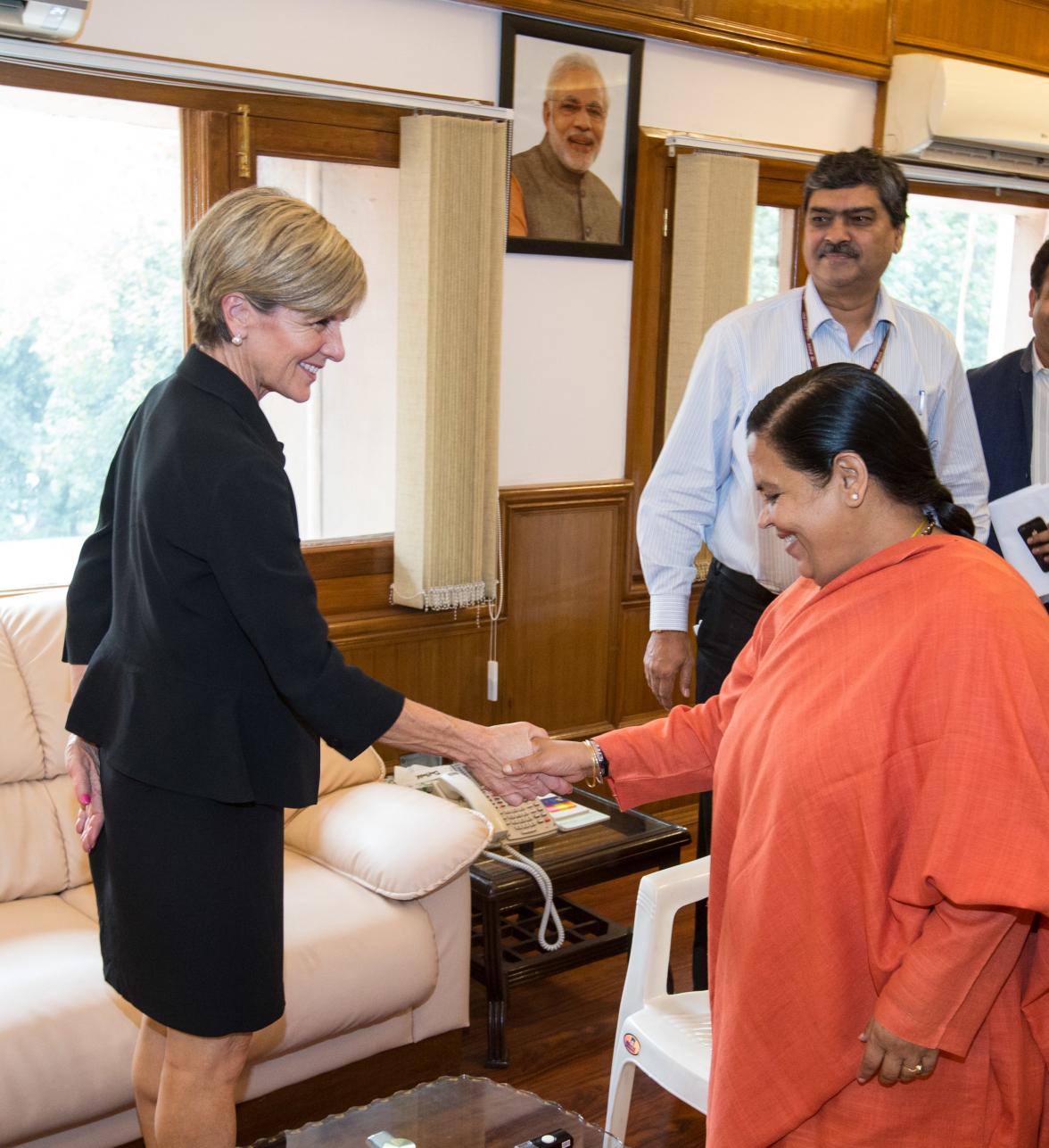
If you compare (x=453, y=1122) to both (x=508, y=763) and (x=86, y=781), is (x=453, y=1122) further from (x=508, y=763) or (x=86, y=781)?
(x=86, y=781)

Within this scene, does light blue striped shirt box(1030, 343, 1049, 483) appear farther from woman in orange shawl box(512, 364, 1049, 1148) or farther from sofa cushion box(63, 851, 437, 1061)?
sofa cushion box(63, 851, 437, 1061)

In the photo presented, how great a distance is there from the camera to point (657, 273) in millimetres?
4262

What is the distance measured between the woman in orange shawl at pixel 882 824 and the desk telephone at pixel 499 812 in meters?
1.32

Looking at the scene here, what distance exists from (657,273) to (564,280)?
37cm

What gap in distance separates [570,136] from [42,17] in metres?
1.62

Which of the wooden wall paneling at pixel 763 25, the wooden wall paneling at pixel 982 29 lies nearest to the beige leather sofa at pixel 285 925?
the wooden wall paneling at pixel 763 25

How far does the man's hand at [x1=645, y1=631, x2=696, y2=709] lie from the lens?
111 inches

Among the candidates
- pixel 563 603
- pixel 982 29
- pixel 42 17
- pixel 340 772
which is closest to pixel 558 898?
pixel 340 772

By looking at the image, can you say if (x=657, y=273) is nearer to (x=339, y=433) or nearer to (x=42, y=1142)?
(x=339, y=433)

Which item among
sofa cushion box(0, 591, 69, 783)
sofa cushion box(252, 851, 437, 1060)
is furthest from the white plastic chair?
sofa cushion box(0, 591, 69, 783)

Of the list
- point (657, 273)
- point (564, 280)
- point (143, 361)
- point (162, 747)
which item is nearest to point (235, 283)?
point (162, 747)

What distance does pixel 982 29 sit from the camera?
500cm

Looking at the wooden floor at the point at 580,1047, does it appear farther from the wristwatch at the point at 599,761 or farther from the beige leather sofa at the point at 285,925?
the wristwatch at the point at 599,761

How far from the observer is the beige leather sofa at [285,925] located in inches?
90.4
